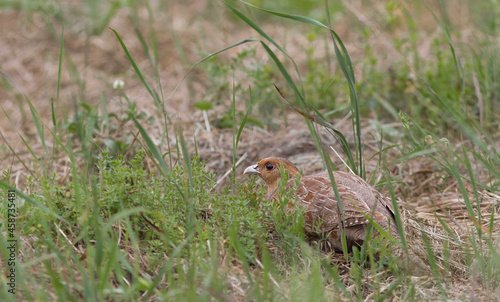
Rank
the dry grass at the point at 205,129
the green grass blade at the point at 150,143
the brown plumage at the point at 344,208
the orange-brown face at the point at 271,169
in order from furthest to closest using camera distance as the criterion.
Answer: the orange-brown face at the point at 271,169 < the brown plumage at the point at 344,208 < the dry grass at the point at 205,129 < the green grass blade at the point at 150,143

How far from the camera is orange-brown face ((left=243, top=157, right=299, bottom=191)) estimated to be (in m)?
4.29

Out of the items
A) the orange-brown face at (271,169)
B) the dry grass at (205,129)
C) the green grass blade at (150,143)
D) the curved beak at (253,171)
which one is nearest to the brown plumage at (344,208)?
the dry grass at (205,129)

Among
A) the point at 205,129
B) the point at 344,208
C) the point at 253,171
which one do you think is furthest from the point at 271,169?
the point at 205,129

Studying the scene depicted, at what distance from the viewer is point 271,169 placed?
4.32 m

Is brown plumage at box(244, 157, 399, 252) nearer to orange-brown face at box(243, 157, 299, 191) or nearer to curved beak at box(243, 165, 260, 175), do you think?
orange-brown face at box(243, 157, 299, 191)

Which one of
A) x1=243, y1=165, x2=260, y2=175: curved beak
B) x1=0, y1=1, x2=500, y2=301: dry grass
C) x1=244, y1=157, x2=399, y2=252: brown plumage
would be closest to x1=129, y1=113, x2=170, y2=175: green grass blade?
x1=0, y1=1, x2=500, y2=301: dry grass

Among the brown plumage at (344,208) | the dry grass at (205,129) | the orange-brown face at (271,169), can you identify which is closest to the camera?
the dry grass at (205,129)

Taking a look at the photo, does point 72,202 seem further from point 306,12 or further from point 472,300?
point 306,12

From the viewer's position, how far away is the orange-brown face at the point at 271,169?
14.1 feet

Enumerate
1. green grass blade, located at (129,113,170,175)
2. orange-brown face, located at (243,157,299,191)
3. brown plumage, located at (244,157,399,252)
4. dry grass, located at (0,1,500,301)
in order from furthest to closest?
orange-brown face, located at (243,157,299,191), brown plumage, located at (244,157,399,252), dry grass, located at (0,1,500,301), green grass blade, located at (129,113,170,175)

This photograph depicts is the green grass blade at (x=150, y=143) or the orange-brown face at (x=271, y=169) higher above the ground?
the green grass blade at (x=150, y=143)

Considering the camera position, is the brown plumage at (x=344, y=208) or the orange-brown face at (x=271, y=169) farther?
the orange-brown face at (x=271, y=169)

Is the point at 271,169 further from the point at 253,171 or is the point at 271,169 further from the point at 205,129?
the point at 205,129

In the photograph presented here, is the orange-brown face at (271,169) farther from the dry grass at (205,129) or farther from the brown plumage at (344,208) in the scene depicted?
the dry grass at (205,129)
